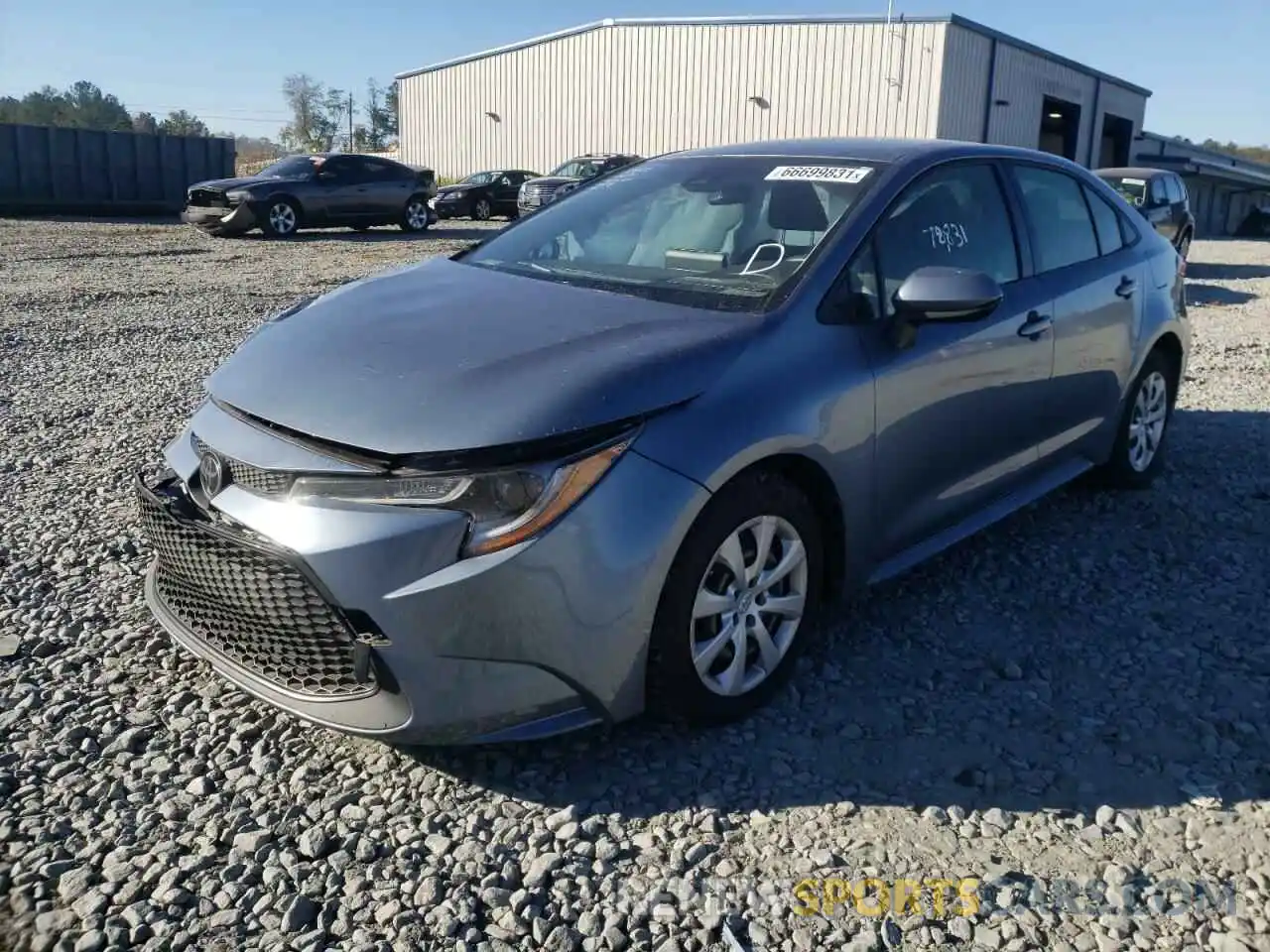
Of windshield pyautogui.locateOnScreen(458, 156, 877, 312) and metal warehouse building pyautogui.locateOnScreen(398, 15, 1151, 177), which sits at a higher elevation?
metal warehouse building pyautogui.locateOnScreen(398, 15, 1151, 177)

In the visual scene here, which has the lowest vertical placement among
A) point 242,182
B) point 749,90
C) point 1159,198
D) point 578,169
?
point 242,182

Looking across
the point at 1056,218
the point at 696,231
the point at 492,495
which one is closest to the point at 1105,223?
the point at 1056,218

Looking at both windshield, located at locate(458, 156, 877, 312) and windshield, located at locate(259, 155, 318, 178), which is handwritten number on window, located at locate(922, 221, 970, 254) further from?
windshield, located at locate(259, 155, 318, 178)

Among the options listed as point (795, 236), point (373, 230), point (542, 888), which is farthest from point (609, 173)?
point (373, 230)

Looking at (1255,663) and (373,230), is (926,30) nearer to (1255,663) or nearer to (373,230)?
(373,230)

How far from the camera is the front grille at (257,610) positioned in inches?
99.6

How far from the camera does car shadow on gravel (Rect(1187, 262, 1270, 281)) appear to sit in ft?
57.6

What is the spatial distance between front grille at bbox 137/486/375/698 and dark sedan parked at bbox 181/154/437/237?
1608cm

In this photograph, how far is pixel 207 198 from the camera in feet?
57.7

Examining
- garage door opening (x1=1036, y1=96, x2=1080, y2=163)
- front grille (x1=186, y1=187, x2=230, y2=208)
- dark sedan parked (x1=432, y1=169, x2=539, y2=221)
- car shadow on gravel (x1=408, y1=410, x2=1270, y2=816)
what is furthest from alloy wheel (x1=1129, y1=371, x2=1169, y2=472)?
garage door opening (x1=1036, y1=96, x2=1080, y2=163)

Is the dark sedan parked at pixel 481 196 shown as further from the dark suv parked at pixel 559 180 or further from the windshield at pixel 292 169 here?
the windshield at pixel 292 169

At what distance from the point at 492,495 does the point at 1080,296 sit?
2959 millimetres

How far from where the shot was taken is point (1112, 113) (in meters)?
37.9

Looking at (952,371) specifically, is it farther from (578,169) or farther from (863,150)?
(578,169)
